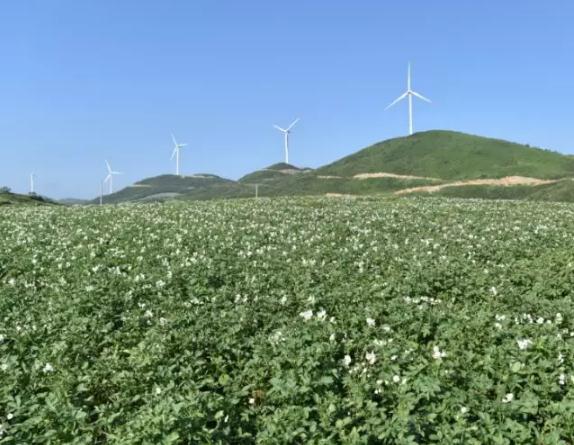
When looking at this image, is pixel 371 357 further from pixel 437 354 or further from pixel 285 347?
pixel 285 347

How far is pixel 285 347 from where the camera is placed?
307 inches

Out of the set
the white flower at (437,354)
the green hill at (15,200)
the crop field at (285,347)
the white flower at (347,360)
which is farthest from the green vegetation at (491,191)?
the white flower at (347,360)

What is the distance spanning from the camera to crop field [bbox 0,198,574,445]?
595 centimetres

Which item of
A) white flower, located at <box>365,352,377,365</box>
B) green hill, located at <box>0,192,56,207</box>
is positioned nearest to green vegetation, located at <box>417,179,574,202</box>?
green hill, located at <box>0,192,56,207</box>

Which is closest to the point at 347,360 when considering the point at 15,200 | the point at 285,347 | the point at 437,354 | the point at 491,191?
the point at 285,347

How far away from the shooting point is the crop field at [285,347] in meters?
5.95

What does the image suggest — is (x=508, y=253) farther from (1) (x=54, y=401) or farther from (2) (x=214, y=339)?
(1) (x=54, y=401)

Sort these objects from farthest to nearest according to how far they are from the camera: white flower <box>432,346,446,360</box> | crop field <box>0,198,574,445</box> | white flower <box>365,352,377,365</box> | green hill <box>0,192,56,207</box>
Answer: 1. green hill <box>0,192,56,207</box>
2. white flower <box>432,346,446,360</box>
3. white flower <box>365,352,377,365</box>
4. crop field <box>0,198,574,445</box>

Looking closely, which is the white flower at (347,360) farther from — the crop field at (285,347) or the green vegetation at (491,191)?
the green vegetation at (491,191)

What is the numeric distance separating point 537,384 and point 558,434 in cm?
144

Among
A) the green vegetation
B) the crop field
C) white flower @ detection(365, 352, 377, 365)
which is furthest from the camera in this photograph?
the green vegetation

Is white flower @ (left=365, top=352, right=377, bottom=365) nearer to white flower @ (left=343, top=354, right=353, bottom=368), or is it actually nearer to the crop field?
the crop field

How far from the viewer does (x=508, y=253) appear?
16.7 meters

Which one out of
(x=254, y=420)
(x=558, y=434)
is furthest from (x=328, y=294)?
(x=558, y=434)
